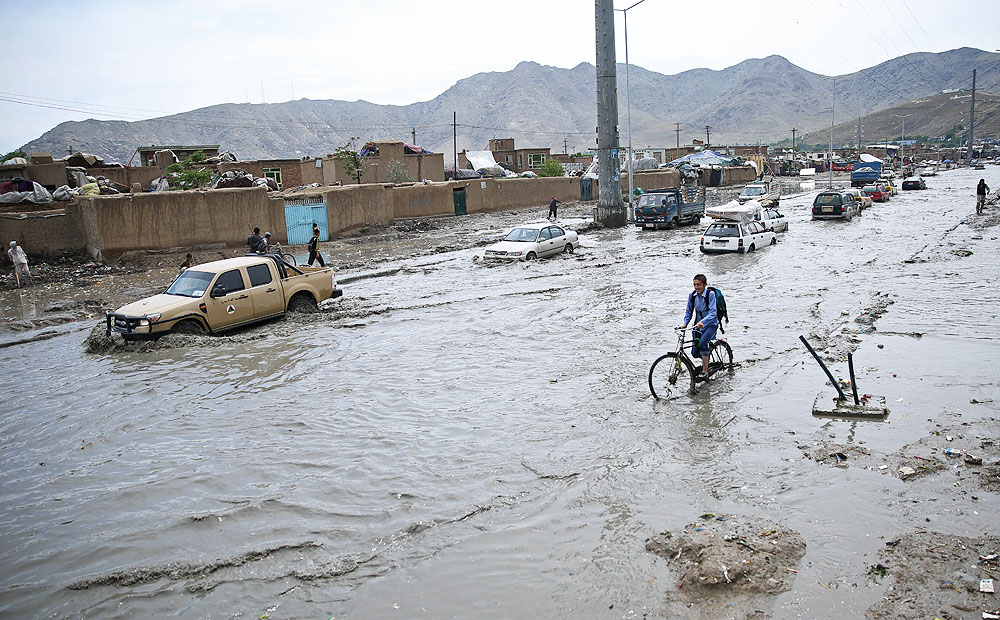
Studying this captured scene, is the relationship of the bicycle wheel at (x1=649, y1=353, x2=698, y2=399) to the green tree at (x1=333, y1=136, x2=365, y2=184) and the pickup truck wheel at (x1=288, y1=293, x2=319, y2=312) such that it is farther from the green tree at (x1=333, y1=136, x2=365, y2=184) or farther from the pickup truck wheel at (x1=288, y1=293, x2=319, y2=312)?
the green tree at (x1=333, y1=136, x2=365, y2=184)

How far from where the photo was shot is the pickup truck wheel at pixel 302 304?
1550 cm

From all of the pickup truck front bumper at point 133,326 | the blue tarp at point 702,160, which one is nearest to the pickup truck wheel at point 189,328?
the pickup truck front bumper at point 133,326

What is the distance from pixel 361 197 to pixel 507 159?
48.9 m

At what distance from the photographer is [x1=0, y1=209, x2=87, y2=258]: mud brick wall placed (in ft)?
72.0

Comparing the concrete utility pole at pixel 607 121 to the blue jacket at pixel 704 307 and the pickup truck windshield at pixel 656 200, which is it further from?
the blue jacket at pixel 704 307

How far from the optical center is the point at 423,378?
11.5 m

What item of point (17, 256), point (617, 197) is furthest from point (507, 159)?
point (17, 256)

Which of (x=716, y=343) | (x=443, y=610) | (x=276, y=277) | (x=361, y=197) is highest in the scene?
(x=361, y=197)

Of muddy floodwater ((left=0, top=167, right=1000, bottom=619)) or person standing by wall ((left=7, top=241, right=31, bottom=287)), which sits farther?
person standing by wall ((left=7, top=241, right=31, bottom=287))

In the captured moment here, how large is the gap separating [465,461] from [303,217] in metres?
22.5

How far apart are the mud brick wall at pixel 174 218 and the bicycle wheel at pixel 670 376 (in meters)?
19.2

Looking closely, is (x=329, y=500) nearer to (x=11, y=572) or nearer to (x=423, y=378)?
(x=11, y=572)

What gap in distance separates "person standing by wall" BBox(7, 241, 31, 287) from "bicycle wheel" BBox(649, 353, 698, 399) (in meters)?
18.3

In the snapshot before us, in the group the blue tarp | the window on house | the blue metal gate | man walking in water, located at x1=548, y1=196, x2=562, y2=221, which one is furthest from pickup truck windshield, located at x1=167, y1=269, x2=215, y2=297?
the blue tarp
